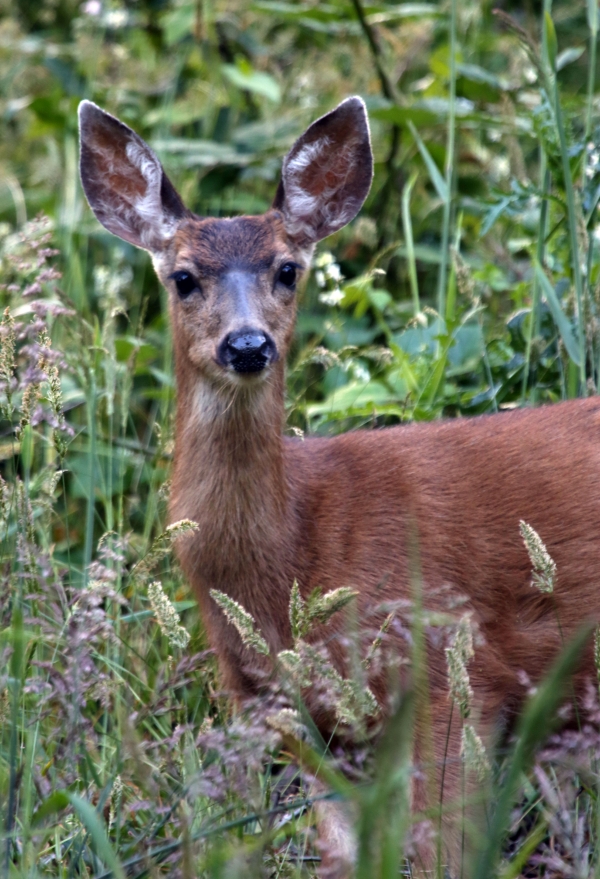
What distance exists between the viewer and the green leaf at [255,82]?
5.87 m

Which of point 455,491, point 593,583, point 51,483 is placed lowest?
point 593,583

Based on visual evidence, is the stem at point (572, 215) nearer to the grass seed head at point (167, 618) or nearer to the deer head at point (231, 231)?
the deer head at point (231, 231)

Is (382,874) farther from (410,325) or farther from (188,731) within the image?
(410,325)

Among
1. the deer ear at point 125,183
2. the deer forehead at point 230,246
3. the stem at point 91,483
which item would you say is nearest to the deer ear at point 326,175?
the deer forehead at point 230,246

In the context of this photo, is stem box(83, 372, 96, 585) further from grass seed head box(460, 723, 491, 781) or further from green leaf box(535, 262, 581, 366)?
grass seed head box(460, 723, 491, 781)

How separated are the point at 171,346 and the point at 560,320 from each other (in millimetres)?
1372

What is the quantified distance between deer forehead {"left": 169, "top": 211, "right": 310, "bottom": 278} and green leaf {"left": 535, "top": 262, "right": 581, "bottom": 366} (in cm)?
82

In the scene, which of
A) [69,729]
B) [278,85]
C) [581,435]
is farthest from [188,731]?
[278,85]

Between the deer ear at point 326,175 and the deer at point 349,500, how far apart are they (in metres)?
0.10

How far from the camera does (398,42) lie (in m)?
6.36

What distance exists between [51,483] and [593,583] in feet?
5.01

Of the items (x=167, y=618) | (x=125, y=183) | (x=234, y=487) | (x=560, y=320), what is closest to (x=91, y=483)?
(x=234, y=487)

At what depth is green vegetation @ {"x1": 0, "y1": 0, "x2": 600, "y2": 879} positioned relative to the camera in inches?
95.4

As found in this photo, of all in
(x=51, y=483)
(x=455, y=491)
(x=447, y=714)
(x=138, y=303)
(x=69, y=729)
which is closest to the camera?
(x=69, y=729)
